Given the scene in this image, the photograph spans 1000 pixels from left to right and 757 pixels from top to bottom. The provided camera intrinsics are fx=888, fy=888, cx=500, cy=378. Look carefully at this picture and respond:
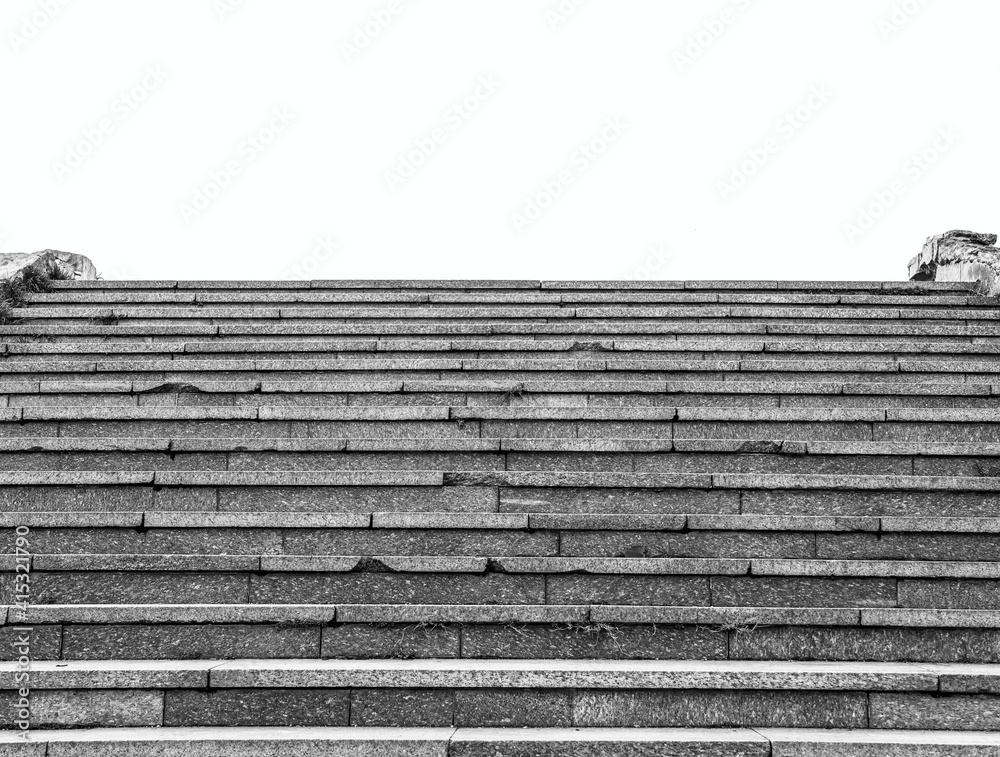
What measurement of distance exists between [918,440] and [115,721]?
4.66 metres

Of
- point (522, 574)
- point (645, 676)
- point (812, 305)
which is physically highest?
point (812, 305)

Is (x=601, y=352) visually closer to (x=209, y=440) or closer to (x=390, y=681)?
(x=209, y=440)

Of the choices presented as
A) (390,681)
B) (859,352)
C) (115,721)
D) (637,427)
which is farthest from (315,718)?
(859,352)

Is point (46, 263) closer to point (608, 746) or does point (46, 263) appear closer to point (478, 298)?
point (478, 298)

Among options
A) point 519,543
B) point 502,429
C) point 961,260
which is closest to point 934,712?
point 519,543

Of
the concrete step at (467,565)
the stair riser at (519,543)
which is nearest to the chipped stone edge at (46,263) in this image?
the stair riser at (519,543)

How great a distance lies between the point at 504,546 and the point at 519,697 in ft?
3.38

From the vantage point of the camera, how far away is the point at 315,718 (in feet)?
12.2

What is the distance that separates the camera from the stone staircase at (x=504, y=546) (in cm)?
372

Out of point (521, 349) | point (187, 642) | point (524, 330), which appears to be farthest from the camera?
point (524, 330)

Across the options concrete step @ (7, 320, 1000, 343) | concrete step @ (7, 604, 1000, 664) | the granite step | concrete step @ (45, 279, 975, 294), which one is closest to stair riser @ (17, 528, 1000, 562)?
concrete step @ (7, 604, 1000, 664)

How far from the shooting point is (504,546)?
15.3ft

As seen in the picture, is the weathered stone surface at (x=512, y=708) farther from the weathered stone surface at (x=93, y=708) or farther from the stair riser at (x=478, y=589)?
the weathered stone surface at (x=93, y=708)

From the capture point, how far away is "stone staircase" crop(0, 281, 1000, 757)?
147 inches
